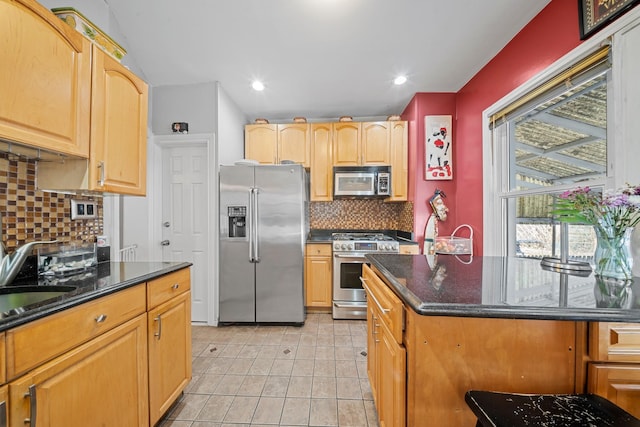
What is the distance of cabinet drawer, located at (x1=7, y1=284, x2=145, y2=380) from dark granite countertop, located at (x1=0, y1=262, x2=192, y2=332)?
3 cm

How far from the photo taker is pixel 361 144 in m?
3.28

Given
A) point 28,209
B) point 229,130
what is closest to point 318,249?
point 229,130

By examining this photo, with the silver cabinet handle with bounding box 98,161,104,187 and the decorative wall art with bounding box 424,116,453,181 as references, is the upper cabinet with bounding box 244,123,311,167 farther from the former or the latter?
the silver cabinet handle with bounding box 98,161,104,187

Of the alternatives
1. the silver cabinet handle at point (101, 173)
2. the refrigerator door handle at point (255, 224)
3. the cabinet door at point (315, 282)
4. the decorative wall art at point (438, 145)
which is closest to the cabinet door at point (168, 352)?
the silver cabinet handle at point (101, 173)

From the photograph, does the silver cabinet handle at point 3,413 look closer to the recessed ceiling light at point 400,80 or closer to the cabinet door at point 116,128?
the cabinet door at point 116,128

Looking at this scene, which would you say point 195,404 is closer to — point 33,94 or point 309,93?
point 33,94

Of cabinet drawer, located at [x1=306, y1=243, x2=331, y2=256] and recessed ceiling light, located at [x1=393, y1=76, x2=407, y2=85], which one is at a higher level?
recessed ceiling light, located at [x1=393, y1=76, x2=407, y2=85]

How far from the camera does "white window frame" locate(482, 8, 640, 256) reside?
1259 mm

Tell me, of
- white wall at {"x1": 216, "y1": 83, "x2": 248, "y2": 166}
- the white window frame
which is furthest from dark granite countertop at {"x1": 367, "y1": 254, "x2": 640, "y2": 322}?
white wall at {"x1": 216, "y1": 83, "x2": 248, "y2": 166}

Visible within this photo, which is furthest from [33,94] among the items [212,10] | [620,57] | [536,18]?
[536,18]

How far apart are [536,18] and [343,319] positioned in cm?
321

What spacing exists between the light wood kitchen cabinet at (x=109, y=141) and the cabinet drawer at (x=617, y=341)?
2.21 metres

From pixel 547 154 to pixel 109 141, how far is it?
2.96 metres

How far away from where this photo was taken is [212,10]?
198 cm
